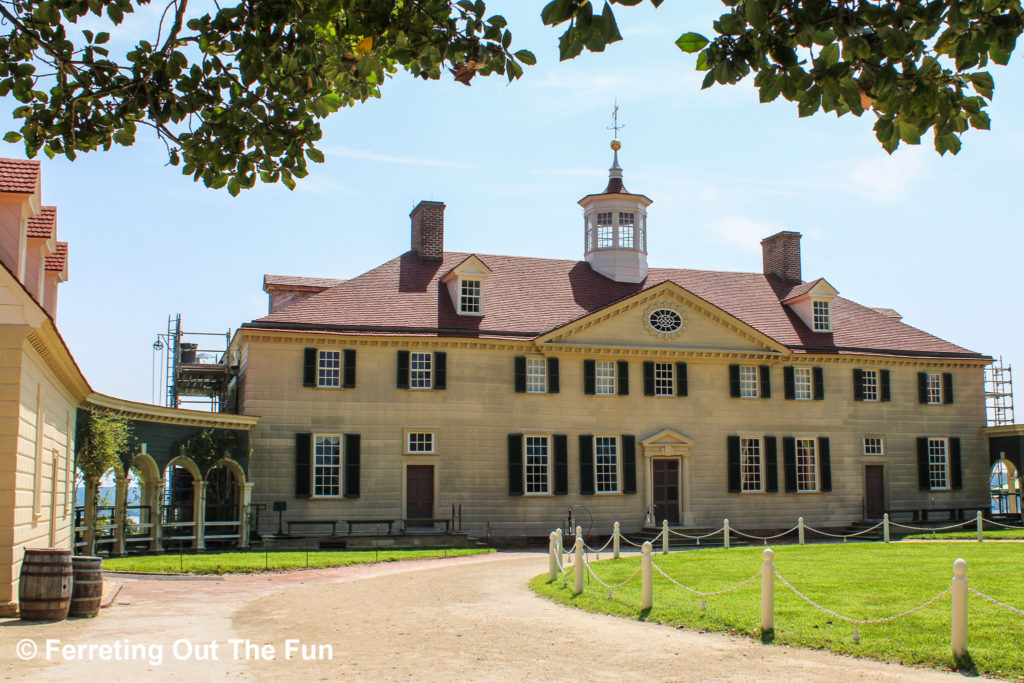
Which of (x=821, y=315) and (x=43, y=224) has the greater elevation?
(x=821, y=315)

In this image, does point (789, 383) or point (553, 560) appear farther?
point (789, 383)

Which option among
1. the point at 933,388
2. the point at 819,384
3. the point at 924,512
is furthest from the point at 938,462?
the point at 819,384

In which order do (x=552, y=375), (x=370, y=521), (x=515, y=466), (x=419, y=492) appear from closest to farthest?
(x=370, y=521) → (x=419, y=492) → (x=515, y=466) → (x=552, y=375)

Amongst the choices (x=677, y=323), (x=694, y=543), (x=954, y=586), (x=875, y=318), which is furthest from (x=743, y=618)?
(x=875, y=318)

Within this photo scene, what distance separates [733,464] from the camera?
33469 millimetres

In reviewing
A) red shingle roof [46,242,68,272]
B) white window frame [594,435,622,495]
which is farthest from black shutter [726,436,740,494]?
red shingle roof [46,242,68,272]

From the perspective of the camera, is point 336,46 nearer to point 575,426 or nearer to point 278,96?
point 278,96

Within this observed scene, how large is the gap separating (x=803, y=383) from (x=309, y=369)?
17231 millimetres

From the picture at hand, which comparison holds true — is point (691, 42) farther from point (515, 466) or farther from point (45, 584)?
point (515, 466)

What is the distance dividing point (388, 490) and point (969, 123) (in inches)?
1008

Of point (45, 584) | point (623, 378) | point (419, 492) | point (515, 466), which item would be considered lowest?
point (45, 584)

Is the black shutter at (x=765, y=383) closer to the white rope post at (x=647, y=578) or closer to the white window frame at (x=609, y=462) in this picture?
the white window frame at (x=609, y=462)

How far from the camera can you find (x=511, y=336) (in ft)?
104

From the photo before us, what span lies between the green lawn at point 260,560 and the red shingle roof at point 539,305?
740 cm
